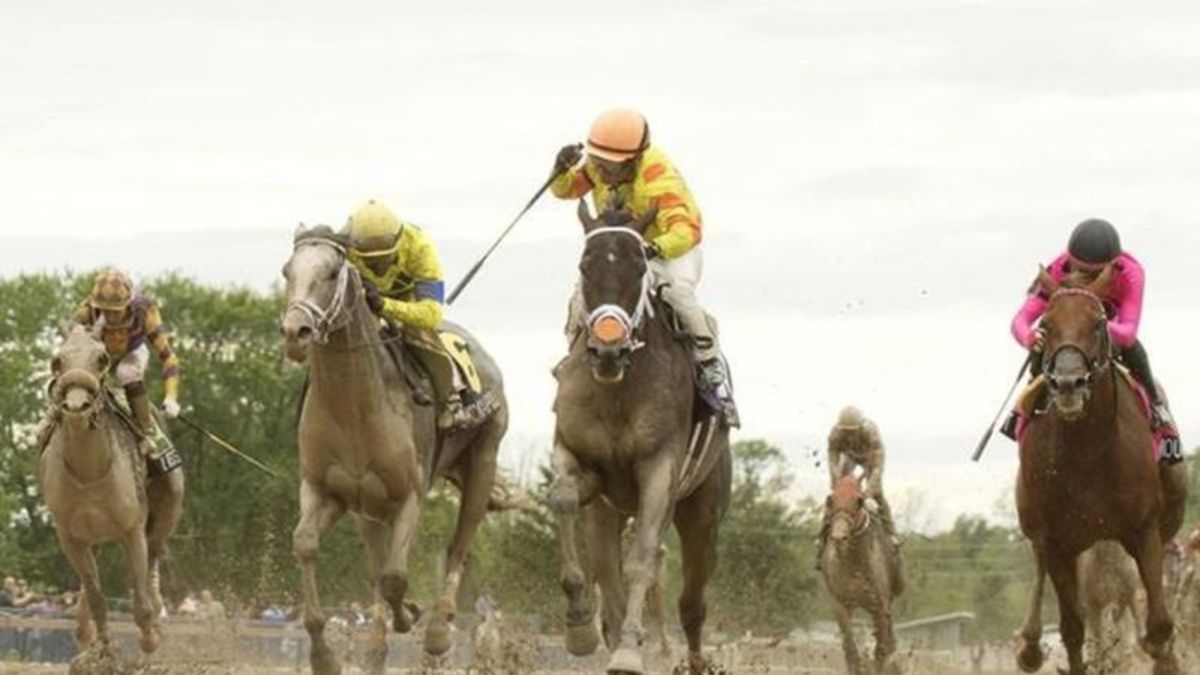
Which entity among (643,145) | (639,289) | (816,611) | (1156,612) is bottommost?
(1156,612)

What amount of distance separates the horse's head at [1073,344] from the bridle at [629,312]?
244cm

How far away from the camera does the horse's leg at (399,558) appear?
67.2ft

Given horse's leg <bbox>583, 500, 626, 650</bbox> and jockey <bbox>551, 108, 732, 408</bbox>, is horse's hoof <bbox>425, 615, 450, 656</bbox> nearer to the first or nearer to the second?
horse's leg <bbox>583, 500, 626, 650</bbox>

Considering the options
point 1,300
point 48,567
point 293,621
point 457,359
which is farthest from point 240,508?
point 457,359

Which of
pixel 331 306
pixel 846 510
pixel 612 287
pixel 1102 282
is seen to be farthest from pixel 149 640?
pixel 1102 282

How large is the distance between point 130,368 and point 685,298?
7.87m

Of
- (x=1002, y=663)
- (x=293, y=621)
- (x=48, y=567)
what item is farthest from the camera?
(x=48, y=567)

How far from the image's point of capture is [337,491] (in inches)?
817

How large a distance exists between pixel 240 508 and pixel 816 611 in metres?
15.8

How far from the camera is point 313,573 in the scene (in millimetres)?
20172

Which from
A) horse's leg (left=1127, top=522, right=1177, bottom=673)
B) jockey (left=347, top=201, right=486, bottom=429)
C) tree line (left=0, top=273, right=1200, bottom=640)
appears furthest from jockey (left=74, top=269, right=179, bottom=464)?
tree line (left=0, top=273, right=1200, bottom=640)

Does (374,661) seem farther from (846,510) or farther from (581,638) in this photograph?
(846,510)

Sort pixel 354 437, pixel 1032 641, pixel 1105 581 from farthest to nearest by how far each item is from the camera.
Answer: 1. pixel 1105 581
2. pixel 1032 641
3. pixel 354 437

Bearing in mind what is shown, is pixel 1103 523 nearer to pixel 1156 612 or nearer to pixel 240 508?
pixel 1156 612
